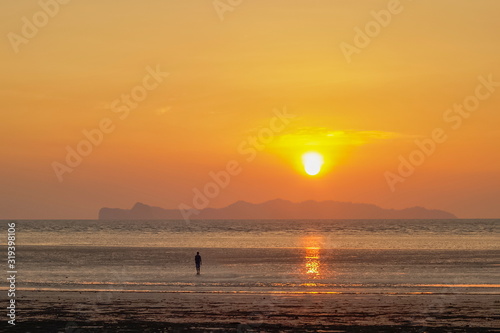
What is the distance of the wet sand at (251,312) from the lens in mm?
29875

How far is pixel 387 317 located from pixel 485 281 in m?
24.7

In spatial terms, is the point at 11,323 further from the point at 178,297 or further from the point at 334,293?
the point at 334,293

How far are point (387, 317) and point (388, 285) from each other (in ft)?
59.2

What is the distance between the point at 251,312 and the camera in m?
34.4

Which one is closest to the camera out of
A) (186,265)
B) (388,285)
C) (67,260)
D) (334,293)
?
(334,293)

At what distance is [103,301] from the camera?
39156 millimetres

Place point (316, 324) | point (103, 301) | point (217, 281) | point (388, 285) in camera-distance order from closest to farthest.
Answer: point (316, 324)
point (103, 301)
point (388, 285)
point (217, 281)

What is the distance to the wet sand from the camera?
29875 millimetres

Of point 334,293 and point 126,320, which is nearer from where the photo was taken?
point 126,320

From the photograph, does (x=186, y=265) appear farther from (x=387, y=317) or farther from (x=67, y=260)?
(x=387, y=317)

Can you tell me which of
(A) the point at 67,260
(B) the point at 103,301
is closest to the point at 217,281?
(B) the point at 103,301

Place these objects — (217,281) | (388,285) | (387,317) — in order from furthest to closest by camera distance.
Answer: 1. (217,281)
2. (388,285)
3. (387,317)

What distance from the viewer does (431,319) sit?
32.3m

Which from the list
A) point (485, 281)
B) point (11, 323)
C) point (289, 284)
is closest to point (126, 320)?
point (11, 323)
